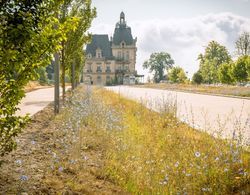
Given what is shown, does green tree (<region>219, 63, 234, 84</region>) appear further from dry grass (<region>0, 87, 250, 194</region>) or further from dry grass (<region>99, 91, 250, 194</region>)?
dry grass (<region>99, 91, 250, 194</region>)

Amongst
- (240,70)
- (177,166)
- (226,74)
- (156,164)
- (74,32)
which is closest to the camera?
(177,166)

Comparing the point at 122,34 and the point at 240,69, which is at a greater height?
the point at 122,34

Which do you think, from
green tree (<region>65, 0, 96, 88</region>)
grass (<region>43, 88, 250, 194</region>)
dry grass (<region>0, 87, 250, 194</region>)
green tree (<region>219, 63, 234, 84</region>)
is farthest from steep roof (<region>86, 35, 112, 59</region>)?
dry grass (<region>0, 87, 250, 194</region>)

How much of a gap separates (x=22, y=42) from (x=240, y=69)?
7158 centimetres

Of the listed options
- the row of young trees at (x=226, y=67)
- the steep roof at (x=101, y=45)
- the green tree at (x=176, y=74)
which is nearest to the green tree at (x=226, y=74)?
the row of young trees at (x=226, y=67)

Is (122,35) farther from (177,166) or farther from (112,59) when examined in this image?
(177,166)

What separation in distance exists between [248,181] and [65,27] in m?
3.58

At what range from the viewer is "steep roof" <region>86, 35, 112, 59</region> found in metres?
103

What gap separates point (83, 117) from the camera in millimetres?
10711

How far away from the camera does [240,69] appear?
2803 inches

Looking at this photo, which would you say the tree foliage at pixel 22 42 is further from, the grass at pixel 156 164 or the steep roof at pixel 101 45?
the steep roof at pixel 101 45

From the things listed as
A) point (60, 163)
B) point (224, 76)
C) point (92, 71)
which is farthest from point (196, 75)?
point (60, 163)

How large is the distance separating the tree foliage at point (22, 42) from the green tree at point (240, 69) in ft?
224

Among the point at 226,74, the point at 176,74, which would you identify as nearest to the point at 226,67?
the point at 226,74
